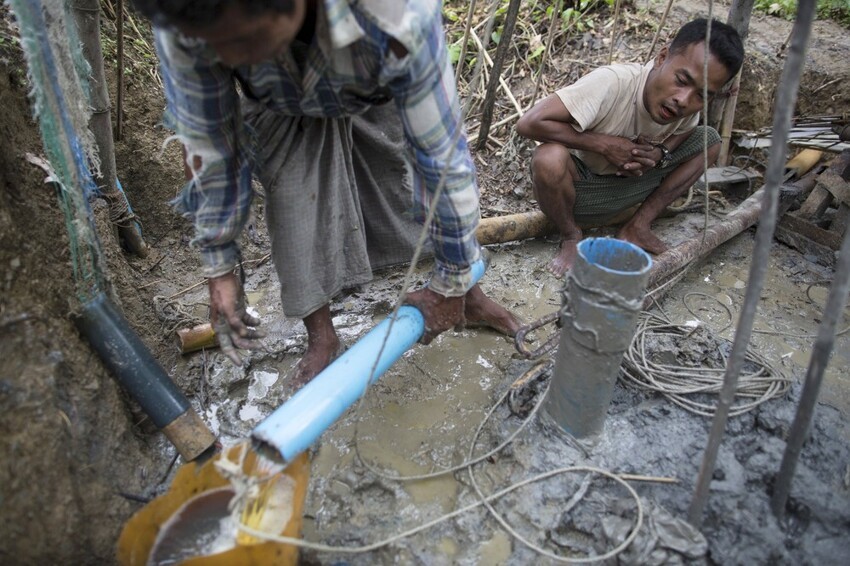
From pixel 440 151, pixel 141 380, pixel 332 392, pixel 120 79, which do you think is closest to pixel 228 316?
pixel 141 380

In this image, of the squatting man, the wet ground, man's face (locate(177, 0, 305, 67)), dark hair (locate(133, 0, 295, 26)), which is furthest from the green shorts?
dark hair (locate(133, 0, 295, 26))

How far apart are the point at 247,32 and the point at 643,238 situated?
9.00ft

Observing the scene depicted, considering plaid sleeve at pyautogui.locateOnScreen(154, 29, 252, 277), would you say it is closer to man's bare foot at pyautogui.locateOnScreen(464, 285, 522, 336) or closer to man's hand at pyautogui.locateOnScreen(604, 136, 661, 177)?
man's bare foot at pyautogui.locateOnScreen(464, 285, 522, 336)

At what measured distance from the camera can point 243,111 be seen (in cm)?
189

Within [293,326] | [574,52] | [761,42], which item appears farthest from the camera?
[574,52]

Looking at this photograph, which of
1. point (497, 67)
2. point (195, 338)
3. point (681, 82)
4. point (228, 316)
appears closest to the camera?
point (228, 316)

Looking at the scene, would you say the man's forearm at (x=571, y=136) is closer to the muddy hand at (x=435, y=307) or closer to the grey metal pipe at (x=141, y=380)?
the muddy hand at (x=435, y=307)

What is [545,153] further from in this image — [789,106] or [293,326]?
[789,106]

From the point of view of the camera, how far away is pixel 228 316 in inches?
69.6

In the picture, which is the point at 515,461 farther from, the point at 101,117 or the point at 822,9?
the point at 822,9

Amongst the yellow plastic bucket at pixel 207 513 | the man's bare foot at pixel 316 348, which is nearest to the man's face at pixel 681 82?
the man's bare foot at pixel 316 348

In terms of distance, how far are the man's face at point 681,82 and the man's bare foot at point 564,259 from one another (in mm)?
812

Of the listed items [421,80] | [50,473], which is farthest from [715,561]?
[50,473]

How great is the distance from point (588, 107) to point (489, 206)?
3.50 feet
